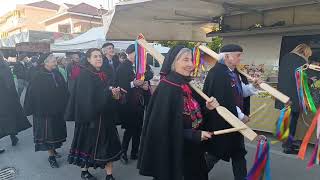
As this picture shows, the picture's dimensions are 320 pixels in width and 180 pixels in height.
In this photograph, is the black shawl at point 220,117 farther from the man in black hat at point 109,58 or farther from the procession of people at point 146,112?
the man in black hat at point 109,58

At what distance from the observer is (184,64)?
283cm

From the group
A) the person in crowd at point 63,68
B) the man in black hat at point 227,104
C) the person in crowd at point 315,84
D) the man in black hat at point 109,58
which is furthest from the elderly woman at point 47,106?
the person in crowd at point 315,84

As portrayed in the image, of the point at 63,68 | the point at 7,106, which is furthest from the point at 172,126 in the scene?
the point at 63,68

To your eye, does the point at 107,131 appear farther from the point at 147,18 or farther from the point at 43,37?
the point at 43,37

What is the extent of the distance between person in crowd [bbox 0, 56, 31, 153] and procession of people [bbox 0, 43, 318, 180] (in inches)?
0.7

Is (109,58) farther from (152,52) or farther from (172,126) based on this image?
(172,126)

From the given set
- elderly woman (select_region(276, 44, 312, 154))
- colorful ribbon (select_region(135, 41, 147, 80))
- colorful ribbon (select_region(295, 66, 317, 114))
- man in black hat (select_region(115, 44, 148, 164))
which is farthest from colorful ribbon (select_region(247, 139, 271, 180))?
elderly woman (select_region(276, 44, 312, 154))

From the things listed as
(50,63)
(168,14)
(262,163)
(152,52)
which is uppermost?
(168,14)

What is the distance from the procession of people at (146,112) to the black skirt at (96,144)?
0.04 ft

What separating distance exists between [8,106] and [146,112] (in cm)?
422

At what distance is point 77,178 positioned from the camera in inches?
184

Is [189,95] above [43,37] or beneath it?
beneath

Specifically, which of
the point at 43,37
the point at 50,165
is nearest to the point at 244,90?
the point at 50,165

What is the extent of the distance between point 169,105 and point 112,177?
212cm
